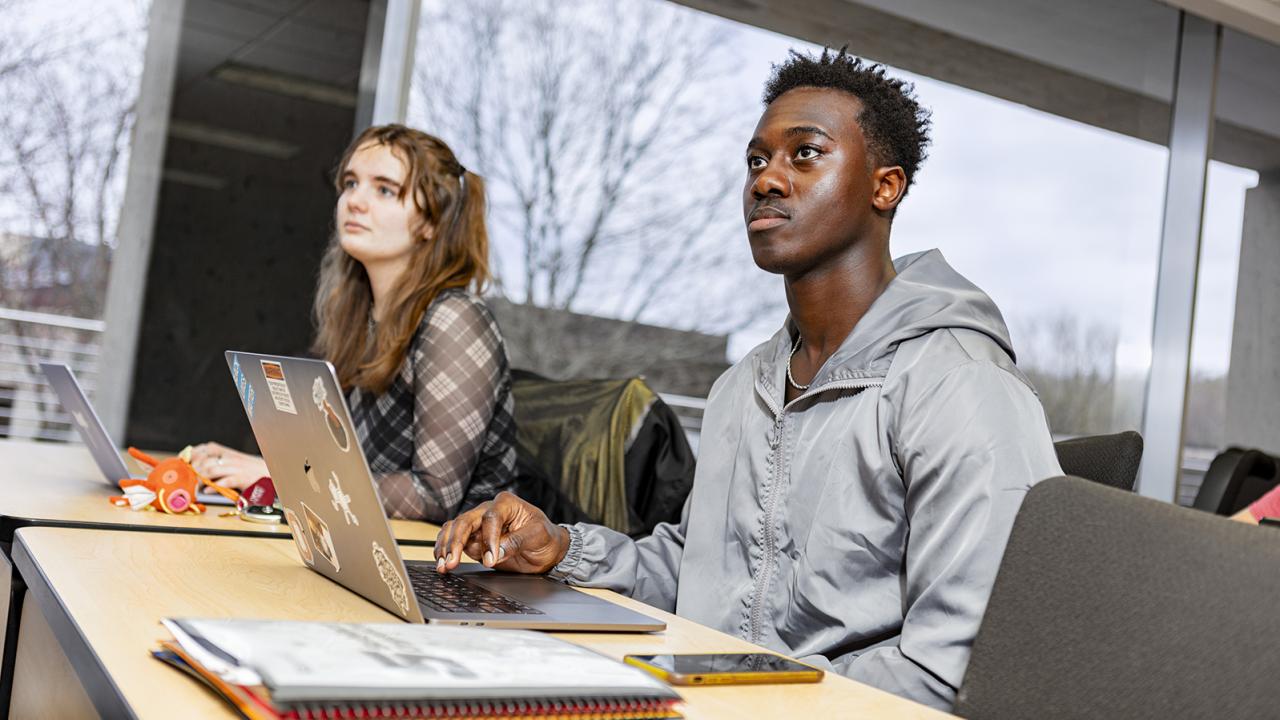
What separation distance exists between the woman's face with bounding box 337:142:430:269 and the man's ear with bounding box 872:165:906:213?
1.14 metres

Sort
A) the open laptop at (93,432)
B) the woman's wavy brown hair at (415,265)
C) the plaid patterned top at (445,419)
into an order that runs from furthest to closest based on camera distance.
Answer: the woman's wavy brown hair at (415,265), the plaid patterned top at (445,419), the open laptop at (93,432)

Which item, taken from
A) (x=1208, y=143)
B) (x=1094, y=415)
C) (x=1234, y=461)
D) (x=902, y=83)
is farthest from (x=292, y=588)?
(x=1208, y=143)

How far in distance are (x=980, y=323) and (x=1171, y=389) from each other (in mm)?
3230

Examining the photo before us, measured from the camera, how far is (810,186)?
57.4 inches

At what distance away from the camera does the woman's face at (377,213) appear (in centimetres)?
230

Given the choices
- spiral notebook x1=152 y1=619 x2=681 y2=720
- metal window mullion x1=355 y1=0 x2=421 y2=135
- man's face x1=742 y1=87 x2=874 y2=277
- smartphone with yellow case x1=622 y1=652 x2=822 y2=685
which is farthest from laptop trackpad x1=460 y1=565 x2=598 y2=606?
metal window mullion x1=355 y1=0 x2=421 y2=135

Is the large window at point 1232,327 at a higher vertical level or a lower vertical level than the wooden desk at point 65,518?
higher

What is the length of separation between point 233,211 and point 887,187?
Result: 2786 millimetres

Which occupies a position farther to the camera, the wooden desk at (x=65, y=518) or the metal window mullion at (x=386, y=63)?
the metal window mullion at (x=386, y=63)

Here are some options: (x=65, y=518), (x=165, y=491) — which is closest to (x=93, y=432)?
(x=165, y=491)

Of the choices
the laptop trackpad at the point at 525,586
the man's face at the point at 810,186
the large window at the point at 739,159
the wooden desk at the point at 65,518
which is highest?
the large window at the point at 739,159

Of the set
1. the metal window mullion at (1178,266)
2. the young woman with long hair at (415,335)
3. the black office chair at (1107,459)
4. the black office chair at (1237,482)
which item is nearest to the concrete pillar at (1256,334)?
the metal window mullion at (1178,266)

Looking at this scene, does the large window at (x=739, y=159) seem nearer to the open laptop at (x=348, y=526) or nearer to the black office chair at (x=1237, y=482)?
the black office chair at (x=1237, y=482)

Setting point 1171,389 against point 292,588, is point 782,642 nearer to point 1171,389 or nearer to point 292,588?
point 292,588
